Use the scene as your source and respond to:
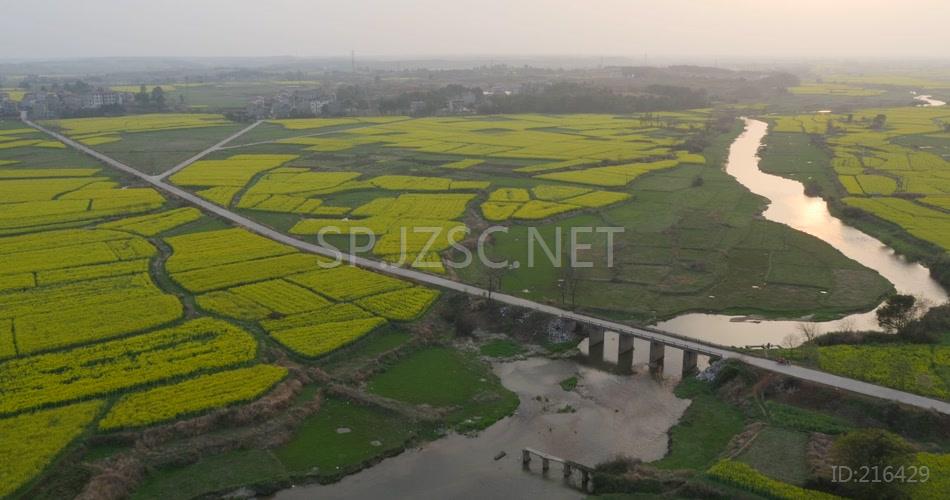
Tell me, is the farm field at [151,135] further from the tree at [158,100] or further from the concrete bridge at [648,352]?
the concrete bridge at [648,352]

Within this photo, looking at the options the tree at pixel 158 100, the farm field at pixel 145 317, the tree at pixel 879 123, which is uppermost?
the tree at pixel 158 100

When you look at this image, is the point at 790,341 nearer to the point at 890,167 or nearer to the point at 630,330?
the point at 630,330

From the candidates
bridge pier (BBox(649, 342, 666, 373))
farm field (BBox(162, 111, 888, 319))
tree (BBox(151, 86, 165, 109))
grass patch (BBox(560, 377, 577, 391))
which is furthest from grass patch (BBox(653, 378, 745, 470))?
tree (BBox(151, 86, 165, 109))

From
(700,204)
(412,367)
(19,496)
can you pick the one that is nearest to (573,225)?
(700,204)

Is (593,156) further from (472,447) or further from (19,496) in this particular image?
(19,496)

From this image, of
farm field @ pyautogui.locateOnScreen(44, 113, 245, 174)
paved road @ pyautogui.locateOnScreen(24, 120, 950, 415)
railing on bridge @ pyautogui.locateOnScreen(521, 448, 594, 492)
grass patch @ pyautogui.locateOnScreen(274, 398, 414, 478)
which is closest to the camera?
railing on bridge @ pyautogui.locateOnScreen(521, 448, 594, 492)

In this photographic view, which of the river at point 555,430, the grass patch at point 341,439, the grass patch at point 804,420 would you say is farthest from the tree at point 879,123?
the grass patch at point 341,439

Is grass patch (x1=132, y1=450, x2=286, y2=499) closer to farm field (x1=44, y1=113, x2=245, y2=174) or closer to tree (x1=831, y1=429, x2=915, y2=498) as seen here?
tree (x1=831, y1=429, x2=915, y2=498)
